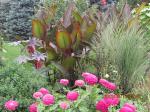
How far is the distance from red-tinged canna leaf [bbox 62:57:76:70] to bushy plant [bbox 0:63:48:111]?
5.22 feet

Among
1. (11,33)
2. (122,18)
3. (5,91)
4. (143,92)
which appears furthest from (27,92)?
(11,33)

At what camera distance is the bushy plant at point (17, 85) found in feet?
15.3

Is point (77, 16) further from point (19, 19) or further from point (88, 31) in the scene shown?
point (19, 19)

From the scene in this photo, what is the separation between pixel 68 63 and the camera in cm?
663

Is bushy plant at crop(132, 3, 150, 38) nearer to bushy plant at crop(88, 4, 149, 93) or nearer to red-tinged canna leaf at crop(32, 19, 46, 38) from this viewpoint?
bushy plant at crop(88, 4, 149, 93)

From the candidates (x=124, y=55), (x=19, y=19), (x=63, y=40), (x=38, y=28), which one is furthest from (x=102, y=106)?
(x=19, y=19)

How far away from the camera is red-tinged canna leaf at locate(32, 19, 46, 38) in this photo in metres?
6.79

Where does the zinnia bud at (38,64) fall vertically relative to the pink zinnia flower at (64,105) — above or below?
below

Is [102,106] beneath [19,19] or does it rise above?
above

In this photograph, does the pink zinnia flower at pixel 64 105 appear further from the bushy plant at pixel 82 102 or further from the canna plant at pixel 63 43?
the canna plant at pixel 63 43

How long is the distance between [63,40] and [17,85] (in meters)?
1.89

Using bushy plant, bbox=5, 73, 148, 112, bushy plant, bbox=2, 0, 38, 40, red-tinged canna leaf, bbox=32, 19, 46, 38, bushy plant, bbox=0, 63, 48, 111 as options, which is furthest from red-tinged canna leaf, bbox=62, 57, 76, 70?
bushy plant, bbox=2, 0, 38, 40

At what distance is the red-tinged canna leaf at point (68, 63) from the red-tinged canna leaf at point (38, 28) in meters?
0.64

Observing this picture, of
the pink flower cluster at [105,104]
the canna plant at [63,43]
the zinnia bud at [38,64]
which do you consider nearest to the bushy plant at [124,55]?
the canna plant at [63,43]
